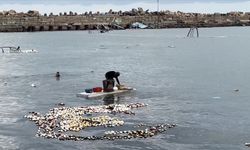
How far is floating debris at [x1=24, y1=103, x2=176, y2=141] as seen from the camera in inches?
1236

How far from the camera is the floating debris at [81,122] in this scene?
31.4 m

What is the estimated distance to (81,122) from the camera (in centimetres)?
3416

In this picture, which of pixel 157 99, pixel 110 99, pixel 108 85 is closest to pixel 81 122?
pixel 110 99

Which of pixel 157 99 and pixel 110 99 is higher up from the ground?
pixel 110 99

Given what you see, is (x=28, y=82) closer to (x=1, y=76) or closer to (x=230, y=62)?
(x=1, y=76)

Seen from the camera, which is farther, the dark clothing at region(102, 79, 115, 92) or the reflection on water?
the dark clothing at region(102, 79, 115, 92)

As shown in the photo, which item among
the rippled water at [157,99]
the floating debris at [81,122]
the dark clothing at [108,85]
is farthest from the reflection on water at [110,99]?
the floating debris at [81,122]

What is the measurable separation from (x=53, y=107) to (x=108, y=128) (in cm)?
860

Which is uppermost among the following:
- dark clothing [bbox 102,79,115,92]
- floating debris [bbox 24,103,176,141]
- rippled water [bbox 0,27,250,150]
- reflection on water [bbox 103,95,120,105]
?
dark clothing [bbox 102,79,115,92]

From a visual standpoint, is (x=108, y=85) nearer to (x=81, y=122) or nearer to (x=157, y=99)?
(x=157, y=99)

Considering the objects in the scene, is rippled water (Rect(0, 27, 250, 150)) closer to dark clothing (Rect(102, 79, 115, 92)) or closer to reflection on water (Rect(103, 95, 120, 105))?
reflection on water (Rect(103, 95, 120, 105))

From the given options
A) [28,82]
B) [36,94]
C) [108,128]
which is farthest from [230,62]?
[108,128]

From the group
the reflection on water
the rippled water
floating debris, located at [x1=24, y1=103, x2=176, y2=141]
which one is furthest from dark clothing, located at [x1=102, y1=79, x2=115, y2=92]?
floating debris, located at [x1=24, y1=103, x2=176, y2=141]

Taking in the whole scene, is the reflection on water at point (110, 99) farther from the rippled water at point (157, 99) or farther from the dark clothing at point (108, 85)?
the dark clothing at point (108, 85)
